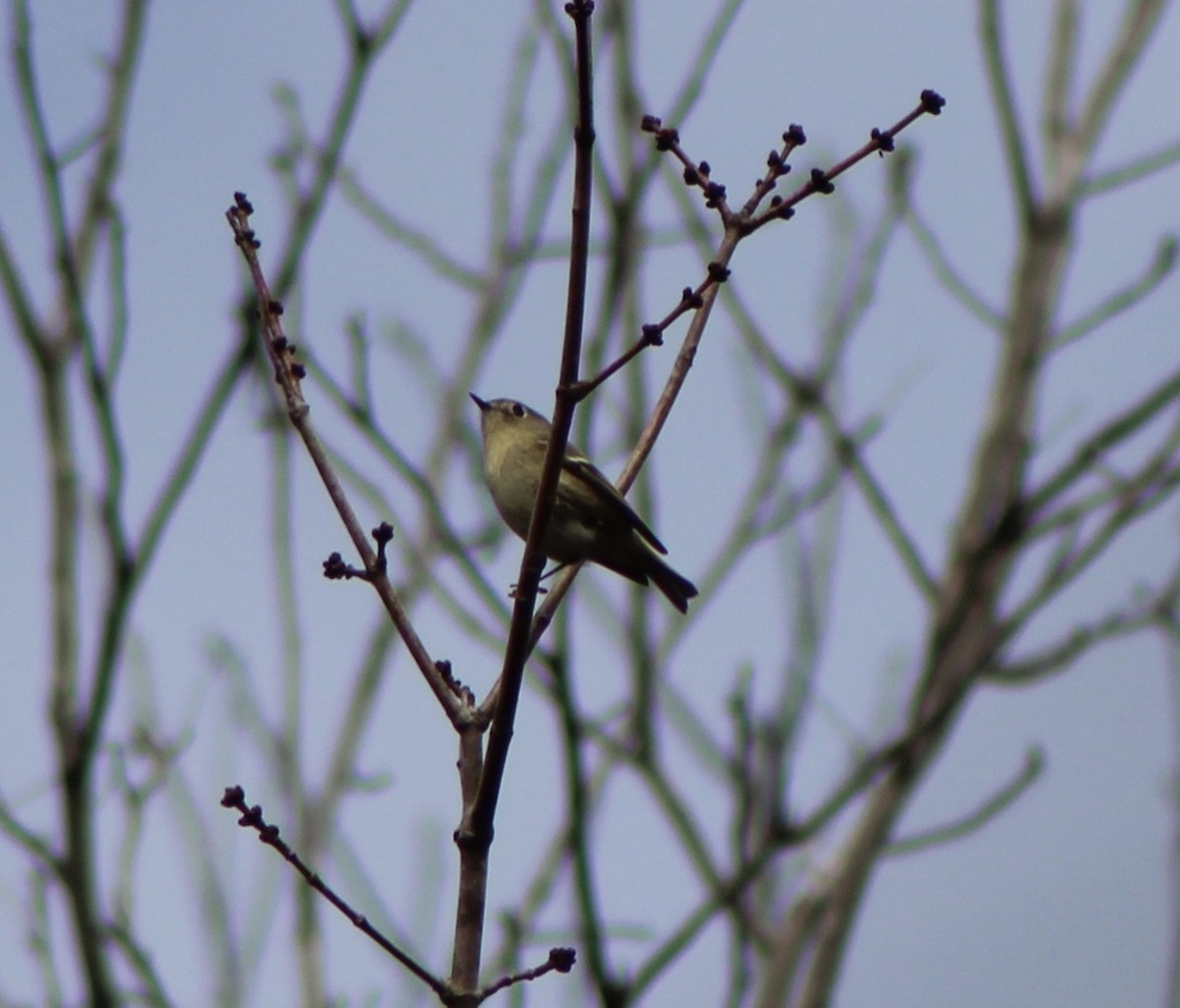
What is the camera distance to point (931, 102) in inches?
114

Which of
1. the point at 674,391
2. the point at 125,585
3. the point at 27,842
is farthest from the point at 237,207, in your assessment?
the point at 27,842

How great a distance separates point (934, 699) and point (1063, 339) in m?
1.64

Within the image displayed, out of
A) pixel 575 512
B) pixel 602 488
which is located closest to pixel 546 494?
pixel 602 488

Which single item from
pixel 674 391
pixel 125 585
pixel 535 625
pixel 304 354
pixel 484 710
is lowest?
pixel 484 710

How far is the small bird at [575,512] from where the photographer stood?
4441mm

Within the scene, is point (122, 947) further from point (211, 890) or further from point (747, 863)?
point (747, 863)

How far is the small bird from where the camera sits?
444cm

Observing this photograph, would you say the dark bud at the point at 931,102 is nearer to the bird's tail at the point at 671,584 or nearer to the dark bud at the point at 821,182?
the dark bud at the point at 821,182

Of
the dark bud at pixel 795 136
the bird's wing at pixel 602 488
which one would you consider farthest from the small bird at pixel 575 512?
the dark bud at pixel 795 136

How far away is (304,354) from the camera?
4.87 metres

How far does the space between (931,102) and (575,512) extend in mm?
1888

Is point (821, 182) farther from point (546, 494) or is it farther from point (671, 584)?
point (671, 584)

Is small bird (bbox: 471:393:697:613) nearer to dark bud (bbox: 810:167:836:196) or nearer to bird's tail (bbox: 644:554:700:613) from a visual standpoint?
bird's tail (bbox: 644:554:700:613)

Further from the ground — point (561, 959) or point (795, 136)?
point (795, 136)
